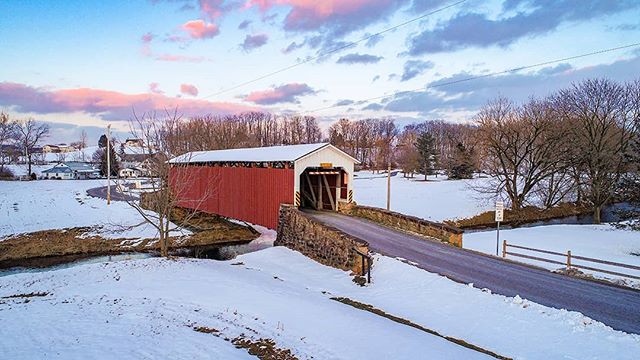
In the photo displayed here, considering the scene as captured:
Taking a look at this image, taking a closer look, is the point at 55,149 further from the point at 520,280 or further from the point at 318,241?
the point at 520,280

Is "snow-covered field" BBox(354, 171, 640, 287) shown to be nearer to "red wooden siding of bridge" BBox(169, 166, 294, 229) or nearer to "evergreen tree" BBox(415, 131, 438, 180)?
"red wooden siding of bridge" BBox(169, 166, 294, 229)

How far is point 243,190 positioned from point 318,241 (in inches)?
305

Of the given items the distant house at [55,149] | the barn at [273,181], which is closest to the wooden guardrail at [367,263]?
the barn at [273,181]

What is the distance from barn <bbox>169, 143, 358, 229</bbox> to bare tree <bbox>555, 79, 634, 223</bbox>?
16.0 m

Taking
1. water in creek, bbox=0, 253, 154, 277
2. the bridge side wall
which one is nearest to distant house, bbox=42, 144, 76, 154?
water in creek, bbox=0, 253, 154, 277

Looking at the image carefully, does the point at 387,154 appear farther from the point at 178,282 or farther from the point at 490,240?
the point at 178,282

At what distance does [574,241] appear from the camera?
63.8 feet

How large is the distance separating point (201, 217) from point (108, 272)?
38.8ft

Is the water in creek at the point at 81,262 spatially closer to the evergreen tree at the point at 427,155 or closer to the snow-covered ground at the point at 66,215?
the snow-covered ground at the point at 66,215

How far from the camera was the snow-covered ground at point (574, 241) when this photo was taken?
1642cm

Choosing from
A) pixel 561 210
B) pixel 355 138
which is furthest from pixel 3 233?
pixel 355 138

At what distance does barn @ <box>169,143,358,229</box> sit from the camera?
17922 mm

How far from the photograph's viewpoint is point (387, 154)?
244ft

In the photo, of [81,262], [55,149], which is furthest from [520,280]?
[55,149]
